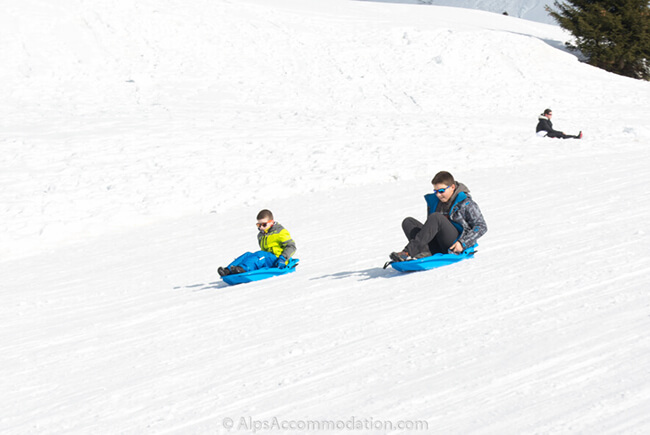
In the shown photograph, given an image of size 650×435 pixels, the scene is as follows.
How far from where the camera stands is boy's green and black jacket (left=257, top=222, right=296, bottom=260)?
768cm

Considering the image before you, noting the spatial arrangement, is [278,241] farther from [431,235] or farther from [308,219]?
[308,219]

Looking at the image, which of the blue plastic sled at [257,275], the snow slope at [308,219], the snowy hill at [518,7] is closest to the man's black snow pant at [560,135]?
the snow slope at [308,219]

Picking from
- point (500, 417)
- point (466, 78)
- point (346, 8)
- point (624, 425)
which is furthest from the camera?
point (346, 8)

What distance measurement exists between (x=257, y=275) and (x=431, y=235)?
2095 millimetres

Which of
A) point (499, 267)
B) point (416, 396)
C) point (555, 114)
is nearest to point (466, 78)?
point (555, 114)

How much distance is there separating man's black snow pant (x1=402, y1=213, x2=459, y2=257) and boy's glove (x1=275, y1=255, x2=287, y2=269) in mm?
1483

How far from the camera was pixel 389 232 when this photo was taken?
32.9ft

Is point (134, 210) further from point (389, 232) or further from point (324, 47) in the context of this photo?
point (324, 47)

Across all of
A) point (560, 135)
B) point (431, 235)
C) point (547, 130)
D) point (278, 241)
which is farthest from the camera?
point (547, 130)

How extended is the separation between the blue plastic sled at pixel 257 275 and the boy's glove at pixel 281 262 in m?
0.05

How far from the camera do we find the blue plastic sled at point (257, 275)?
25.2ft

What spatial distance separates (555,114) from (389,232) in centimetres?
1466

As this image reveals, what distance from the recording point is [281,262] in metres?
7.75

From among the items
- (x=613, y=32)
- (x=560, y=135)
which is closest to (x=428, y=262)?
(x=560, y=135)
